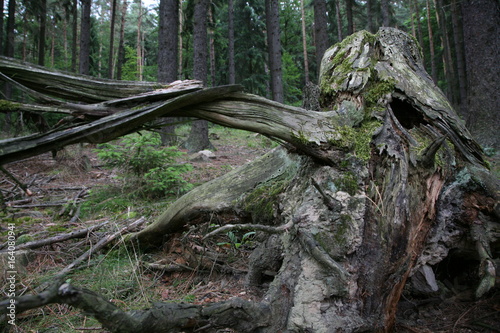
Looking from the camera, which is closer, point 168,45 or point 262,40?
point 168,45

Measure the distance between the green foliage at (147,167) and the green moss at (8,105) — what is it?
3129mm

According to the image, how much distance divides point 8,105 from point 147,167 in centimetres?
355

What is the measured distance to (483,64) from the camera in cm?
720

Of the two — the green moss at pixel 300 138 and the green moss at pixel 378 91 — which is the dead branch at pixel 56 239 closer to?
the green moss at pixel 300 138

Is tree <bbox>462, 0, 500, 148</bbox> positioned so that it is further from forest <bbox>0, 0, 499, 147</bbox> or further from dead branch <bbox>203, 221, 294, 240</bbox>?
dead branch <bbox>203, 221, 294, 240</bbox>

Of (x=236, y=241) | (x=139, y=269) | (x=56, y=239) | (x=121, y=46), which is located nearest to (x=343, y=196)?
(x=236, y=241)

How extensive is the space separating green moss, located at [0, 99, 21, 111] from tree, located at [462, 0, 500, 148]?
8.68 m

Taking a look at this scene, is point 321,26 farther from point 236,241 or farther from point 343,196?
point 343,196

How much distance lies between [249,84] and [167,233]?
19.1 m

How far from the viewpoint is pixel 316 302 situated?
76.3 inches

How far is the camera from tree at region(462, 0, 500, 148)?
276 inches

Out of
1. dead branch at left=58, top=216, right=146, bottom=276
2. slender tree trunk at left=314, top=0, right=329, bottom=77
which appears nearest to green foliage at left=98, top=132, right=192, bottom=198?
dead branch at left=58, top=216, right=146, bottom=276

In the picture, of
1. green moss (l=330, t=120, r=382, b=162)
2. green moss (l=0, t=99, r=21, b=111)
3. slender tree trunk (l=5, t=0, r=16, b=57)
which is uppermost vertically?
slender tree trunk (l=5, t=0, r=16, b=57)

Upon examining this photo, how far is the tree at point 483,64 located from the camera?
7.01 metres
